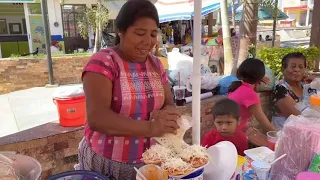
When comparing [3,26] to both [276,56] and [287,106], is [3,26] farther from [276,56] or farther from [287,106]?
[287,106]

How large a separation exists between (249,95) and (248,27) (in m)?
2.86

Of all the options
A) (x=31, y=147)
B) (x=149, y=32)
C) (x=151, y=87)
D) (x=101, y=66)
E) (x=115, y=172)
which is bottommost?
(x=31, y=147)

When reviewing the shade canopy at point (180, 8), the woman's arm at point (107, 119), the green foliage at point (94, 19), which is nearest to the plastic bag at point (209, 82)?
the woman's arm at point (107, 119)

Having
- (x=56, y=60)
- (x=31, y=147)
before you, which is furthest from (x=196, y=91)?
(x=56, y=60)

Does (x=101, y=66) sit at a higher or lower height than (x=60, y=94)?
higher

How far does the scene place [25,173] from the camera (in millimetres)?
943

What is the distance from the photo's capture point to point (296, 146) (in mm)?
1205

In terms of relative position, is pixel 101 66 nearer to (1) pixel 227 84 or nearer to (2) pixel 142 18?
(2) pixel 142 18

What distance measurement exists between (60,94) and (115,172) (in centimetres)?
151

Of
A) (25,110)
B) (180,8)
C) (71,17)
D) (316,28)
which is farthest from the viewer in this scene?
(71,17)

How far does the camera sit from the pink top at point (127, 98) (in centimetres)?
122

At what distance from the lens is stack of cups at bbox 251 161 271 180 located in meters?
1.24

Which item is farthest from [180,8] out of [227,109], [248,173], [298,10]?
[298,10]

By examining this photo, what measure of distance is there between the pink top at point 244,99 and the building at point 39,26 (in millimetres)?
9963
